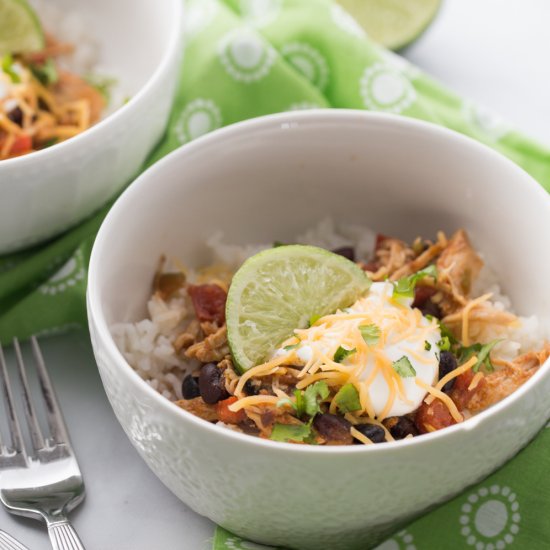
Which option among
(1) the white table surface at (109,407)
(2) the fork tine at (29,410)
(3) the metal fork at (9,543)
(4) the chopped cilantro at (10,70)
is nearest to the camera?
(3) the metal fork at (9,543)

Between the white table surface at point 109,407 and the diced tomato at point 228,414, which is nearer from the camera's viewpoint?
the diced tomato at point 228,414

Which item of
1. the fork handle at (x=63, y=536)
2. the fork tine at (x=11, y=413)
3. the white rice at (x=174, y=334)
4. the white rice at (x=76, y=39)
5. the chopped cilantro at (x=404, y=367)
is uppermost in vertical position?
the chopped cilantro at (x=404, y=367)

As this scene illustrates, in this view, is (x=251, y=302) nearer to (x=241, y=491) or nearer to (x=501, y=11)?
(x=241, y=491)

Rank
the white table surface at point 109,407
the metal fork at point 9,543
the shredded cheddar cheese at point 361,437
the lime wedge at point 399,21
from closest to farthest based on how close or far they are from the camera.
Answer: the shredded cheddar cheese at point 361,437 → the metal fork at point 9,543 → the white table surface at point 109,407 → the lime wedge at point 399,21

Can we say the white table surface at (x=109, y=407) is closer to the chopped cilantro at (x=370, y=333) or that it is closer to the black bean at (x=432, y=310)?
the chopped cilantro at (x=370, y=333)

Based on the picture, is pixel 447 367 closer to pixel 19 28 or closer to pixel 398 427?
pixel 398 427

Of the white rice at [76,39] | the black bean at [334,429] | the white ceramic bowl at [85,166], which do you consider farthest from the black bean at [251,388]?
the white rice at [76,39]
